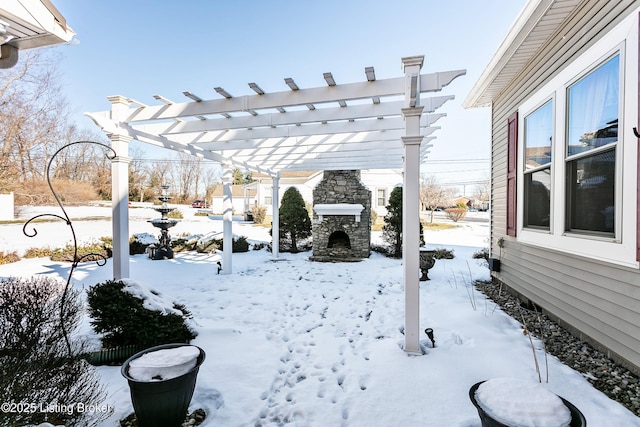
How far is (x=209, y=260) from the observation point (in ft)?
27.0

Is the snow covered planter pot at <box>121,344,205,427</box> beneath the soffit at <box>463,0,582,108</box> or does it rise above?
beneath

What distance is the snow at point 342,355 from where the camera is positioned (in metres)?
2.07

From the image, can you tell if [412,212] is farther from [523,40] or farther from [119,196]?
[119,196]

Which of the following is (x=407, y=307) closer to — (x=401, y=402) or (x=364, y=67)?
(x=401, y=402)

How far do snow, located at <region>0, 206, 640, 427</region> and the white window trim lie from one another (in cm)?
110

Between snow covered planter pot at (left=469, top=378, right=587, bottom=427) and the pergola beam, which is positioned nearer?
snow covered planter pot at (left=469, top=378, right=587, bottom=427)

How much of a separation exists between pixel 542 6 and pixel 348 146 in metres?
3.64

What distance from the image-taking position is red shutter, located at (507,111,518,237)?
14.8 ft

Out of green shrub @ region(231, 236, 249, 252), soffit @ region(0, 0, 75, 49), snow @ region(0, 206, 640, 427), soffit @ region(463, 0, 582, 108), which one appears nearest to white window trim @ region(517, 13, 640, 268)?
→ soffit @ region(463, 0, 582, 108)

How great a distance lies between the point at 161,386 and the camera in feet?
5.58

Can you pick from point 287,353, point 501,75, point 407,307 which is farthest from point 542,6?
point 287,353

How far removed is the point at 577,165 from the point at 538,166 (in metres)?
0.79

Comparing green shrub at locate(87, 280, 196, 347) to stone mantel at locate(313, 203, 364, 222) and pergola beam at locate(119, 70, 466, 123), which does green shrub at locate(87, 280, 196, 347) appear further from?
stone mantel at locate(313, 203, 364, 222)

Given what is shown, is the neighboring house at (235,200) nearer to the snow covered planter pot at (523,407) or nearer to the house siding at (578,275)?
the house siding at (578,275)
